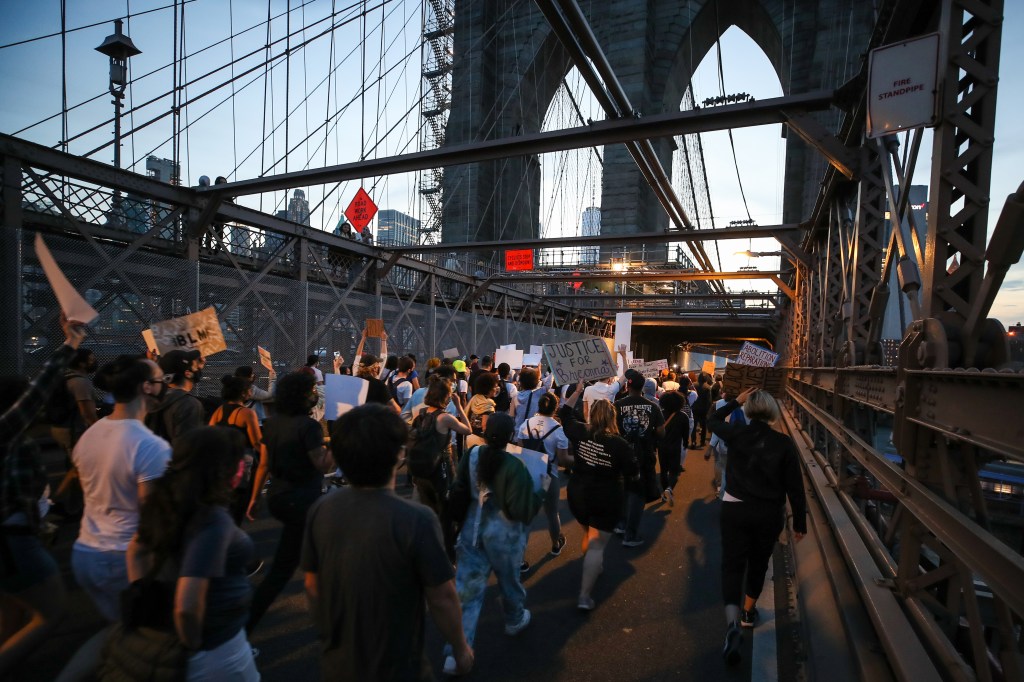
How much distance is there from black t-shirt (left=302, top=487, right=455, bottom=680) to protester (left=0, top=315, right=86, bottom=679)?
1.86m

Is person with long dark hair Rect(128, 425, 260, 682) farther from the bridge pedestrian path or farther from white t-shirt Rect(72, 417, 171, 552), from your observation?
the bridge pedestrian path

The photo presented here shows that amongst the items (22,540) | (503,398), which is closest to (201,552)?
(22,540)

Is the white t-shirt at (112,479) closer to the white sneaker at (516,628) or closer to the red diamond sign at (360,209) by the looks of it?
the white sneaker at (516,628)

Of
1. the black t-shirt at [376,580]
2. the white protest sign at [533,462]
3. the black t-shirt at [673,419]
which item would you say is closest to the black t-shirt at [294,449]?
the white protest sign at [533,462]

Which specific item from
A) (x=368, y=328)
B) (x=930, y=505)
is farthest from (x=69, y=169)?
(x=930, y=505)

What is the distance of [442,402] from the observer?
4.69 metres

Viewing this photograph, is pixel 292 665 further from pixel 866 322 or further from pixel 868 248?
pixel 868 248

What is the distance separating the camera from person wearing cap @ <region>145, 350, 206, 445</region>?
13.7 ft

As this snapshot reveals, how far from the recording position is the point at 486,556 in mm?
3666

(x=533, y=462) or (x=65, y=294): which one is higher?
(x=65, y=294)

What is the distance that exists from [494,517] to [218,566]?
6.52 feet

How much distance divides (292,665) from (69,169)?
8.19 meters

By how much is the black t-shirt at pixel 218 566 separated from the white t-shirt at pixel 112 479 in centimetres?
90

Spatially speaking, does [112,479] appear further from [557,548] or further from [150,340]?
[150,340]
